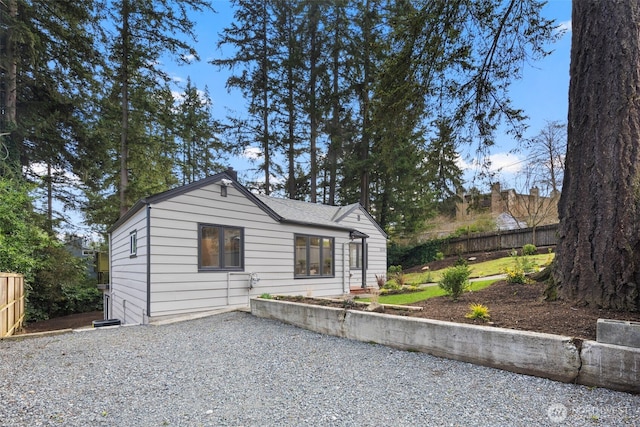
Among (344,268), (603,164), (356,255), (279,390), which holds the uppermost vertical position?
(603,164)

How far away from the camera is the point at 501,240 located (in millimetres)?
17688

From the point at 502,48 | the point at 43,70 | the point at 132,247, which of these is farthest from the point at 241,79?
the point at 502,48

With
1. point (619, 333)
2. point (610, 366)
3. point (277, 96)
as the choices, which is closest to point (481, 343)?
point (610, 366)

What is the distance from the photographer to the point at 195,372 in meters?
3.75

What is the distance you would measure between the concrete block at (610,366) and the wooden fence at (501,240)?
48.1 ft

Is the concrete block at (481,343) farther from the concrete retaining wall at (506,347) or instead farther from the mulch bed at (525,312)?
the mulch bed at (525,312)

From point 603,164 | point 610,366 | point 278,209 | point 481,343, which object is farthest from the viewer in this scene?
point 278,209

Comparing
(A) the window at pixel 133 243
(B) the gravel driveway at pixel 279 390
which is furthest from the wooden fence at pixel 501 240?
(A) the window at pixel 133 243

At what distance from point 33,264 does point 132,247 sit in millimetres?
2921

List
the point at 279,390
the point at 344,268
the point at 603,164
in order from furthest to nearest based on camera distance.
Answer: the point at 344,268, the point at 603,164, the point at 279,390

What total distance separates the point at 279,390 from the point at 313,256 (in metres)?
7.80

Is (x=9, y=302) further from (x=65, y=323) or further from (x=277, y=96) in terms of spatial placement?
(x=277, y=96)

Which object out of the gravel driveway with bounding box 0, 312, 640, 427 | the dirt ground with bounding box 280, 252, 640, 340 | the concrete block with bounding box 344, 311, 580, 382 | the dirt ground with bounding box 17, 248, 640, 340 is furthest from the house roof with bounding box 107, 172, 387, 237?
the concrete block with bounding box 344, 311, 580, 382

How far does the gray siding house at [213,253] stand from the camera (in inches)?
288
